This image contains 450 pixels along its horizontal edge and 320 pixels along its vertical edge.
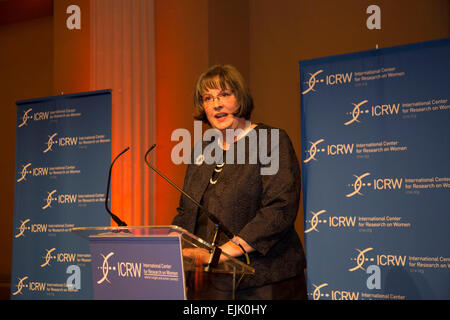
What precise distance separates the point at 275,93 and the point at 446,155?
2144 mm

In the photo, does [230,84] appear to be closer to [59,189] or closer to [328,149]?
[328,149]

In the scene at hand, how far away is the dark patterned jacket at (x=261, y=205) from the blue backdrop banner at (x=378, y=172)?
33.7 inches

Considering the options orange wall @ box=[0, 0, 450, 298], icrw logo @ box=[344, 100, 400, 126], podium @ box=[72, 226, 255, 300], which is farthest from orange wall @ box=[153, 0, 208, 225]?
podium @ box=[72, 226, 255, 300]

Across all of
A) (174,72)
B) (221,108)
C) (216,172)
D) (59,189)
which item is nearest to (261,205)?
(216,172)

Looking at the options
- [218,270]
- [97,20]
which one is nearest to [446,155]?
[218,270]

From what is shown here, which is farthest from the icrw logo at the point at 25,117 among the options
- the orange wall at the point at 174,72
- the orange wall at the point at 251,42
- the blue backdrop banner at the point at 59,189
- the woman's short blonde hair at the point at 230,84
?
the woman's short blonde hair at the point at 230,84

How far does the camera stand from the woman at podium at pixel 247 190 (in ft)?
6.71

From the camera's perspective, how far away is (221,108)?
93.6 inches

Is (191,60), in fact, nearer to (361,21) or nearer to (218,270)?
(361,21)

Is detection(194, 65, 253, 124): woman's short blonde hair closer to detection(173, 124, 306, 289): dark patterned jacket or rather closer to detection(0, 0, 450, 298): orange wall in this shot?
detection(173, 124, 306, 289): dark patterned jacket

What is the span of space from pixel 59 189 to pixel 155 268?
8.50 ft

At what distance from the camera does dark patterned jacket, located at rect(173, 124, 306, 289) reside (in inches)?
81.0

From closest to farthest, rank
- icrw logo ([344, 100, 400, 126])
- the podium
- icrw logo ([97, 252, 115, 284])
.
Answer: the podium → icrw logo ([97, 252, 115, 284]) → icrw logo ([344, 100, 400, 126])

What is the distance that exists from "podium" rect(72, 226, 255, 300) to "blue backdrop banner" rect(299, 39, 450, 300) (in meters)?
1.43
